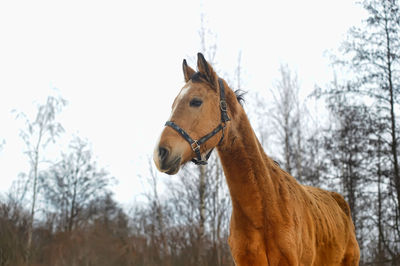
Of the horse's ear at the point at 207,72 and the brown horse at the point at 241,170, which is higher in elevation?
the horse's ear at the point at 207,72

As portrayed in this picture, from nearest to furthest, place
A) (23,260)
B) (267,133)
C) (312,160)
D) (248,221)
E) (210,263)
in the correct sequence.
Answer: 1. (248,221)
2. (23,260)
3. (210,263)
4. (312,160)
5. (267,133)

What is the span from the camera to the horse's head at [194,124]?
270 centimetres

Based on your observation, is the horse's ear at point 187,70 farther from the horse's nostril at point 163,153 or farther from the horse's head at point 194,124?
the horse's nostril at point 163,153

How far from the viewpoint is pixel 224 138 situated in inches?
125

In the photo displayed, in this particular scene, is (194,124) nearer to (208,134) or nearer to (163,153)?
(208,134)

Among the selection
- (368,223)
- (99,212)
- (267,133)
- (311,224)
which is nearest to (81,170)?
(99,212)

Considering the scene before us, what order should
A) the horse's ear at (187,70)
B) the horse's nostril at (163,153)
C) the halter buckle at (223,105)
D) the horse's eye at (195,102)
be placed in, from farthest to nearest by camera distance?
the horse's ear at (187,70) < the halter buckle at (223,105) < the horse's eye at (195,102) < the horse's nostril at (163,153)

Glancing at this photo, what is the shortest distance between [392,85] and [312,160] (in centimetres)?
1071

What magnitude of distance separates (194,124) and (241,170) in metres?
0.72

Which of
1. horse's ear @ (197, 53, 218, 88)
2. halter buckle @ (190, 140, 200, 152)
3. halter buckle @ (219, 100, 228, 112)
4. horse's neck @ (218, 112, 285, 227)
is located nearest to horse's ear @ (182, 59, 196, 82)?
horse's ear @ (197, 53, 218, 88)

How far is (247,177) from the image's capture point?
10.8 feet

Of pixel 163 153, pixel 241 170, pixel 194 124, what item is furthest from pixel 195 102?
pixel 241 170

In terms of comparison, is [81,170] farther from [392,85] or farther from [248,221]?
[248,221]

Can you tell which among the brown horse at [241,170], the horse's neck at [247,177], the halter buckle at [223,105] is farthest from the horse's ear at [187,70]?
the horse's neck at [247,177]
